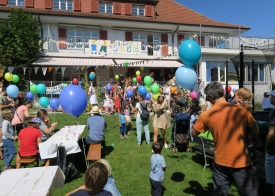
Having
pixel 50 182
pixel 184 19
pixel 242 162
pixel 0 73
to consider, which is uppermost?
pixel 184 19

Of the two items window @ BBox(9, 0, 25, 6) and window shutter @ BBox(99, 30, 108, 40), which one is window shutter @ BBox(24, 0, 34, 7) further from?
window shutter @ BBox(99, 30, 108, 40)

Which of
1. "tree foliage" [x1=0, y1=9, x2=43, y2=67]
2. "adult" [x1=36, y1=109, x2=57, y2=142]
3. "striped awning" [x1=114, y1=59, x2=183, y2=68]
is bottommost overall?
"adult" [x1=36, y1=109, x2=57, y2=142]

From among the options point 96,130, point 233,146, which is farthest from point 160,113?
point 233,146

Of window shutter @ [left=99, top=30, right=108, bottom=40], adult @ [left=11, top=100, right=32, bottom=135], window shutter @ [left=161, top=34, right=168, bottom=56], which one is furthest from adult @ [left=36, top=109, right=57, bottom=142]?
window shutter @ [left=161, top=34, right=168, bottom=56]

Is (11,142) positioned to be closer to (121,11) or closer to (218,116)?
(218,116)

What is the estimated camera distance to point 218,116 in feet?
8.66

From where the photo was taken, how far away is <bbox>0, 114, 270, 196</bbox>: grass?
4430 millimetres

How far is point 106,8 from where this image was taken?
19.6 m

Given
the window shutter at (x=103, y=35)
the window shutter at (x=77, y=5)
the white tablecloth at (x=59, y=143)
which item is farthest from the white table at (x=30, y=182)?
the window shutter at (x=77, y=5)

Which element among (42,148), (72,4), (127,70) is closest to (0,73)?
(72,4)

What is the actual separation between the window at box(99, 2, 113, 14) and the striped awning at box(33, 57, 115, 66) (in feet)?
15.1

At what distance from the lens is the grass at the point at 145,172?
4430 millimetres

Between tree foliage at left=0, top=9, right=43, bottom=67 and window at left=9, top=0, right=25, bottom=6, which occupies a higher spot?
window at left=9, top=0, right=25, bottom=6

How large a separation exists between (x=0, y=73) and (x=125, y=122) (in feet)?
34.3
